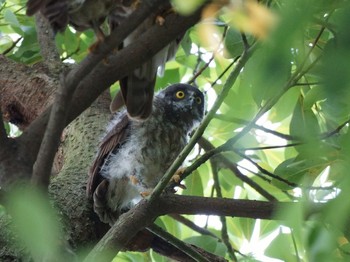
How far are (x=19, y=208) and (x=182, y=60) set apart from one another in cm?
248

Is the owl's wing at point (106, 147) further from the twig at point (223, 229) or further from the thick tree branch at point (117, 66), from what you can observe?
the thick tree branch at point (117, 66)

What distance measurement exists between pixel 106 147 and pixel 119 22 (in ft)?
2.50

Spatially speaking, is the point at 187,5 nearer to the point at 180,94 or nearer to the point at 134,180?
the point at 134,180

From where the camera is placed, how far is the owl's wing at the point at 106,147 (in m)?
2.39

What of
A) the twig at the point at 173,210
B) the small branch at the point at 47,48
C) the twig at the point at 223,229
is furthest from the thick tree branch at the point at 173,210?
→ the small branch at the point at 47,48

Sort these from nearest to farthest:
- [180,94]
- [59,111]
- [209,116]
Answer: [59,111] → [209,116] → [180,94]

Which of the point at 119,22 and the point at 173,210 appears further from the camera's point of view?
the point at 119,22

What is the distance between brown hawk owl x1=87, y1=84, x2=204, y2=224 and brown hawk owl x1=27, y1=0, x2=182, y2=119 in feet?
0.83

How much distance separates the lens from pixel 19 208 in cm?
62

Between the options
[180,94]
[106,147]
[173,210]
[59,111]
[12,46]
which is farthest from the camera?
[180,94]

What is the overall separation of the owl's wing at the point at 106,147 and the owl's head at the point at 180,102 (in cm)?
32

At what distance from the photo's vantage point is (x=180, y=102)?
10.3 ft

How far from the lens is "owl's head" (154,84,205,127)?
3141mm

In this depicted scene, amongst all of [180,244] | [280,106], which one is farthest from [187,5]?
[280,106]
